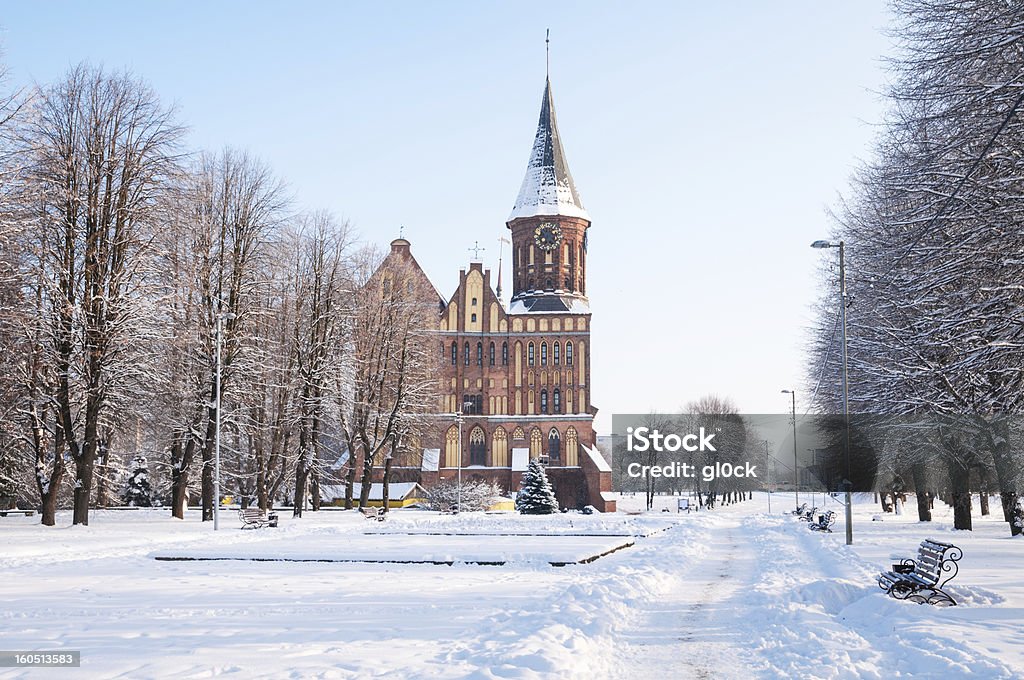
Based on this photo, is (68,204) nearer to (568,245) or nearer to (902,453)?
(902,453)

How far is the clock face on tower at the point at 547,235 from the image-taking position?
3098 inches

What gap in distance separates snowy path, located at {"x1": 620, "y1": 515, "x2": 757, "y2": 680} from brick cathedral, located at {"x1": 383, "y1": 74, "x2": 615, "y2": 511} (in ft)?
178

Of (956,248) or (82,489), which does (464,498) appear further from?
(956,248)

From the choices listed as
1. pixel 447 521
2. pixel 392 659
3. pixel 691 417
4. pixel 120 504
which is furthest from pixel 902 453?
pixel 691 417

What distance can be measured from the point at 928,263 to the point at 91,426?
1003 inches

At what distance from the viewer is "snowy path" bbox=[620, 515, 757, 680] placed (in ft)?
30.7

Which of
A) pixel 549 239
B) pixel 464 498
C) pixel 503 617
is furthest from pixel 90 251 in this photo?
pixel 549 239

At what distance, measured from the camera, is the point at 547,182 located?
263ft

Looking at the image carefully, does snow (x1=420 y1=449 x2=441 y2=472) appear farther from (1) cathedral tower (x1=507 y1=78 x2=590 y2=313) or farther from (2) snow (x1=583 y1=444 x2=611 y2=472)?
(1) cathedral tower (x1=507 y1=78 x2=590 y2=313)

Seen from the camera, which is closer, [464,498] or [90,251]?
[90,251]

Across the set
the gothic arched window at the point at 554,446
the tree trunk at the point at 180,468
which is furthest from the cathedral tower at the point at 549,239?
the tree trunk at the point at 180,468

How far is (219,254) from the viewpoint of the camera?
3641 cm

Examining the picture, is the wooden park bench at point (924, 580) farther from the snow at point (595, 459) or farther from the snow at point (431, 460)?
the snow at point (431, 460)

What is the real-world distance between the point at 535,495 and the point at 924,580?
41327 mm
